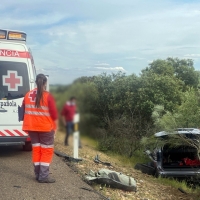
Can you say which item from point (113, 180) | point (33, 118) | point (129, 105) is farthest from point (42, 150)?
point (129, 105)

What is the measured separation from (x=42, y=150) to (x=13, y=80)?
5.24ft

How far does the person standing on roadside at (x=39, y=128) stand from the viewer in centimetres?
512

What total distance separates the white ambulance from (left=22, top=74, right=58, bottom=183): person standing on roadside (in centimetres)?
183

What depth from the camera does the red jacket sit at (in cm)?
239

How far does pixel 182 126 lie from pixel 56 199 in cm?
600

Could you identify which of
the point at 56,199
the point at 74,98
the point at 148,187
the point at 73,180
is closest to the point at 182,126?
the point at 148,187

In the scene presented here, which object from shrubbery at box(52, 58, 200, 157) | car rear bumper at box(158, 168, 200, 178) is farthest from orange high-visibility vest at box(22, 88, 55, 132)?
car rear bumper at box(158, 168, 200, 178)

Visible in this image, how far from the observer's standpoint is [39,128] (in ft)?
18.1

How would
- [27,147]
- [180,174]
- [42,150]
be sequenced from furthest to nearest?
[180,174] → [27,147] → [42,150]

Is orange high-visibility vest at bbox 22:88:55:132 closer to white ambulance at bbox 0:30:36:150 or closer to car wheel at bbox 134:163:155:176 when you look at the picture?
white ambulance at bbox 0:30:36:150

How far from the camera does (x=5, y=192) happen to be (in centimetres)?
561

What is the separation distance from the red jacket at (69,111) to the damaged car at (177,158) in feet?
23.6

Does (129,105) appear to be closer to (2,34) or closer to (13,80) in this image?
(2,34)

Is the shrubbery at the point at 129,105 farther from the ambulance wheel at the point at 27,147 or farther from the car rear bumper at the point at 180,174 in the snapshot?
the ambulance wheel at the point at 27,147
